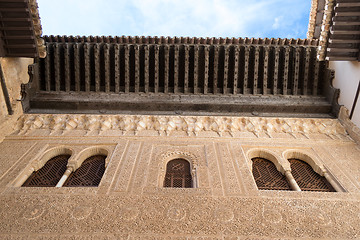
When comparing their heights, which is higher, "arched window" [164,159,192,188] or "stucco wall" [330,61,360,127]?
"stucco wall" [330,61,360,127]

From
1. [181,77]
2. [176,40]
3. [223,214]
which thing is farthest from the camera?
[181,77]

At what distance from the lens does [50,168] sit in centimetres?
413

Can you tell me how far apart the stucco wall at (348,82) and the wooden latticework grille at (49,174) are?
16.4 ft

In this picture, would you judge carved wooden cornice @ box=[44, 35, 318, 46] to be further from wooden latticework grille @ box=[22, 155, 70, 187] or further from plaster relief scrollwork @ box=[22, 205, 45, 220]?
plaster relief scrollwork @ box=[22, 205, 45, 220]

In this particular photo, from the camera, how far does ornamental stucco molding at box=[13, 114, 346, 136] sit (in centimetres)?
472

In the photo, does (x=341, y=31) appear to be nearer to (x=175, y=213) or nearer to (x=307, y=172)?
(x=307, y=172)

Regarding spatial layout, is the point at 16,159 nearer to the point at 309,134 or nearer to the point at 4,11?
the point at 4,11

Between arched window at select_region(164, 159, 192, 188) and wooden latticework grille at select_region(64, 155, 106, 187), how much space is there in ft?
3.36

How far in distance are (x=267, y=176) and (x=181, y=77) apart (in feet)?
8.85

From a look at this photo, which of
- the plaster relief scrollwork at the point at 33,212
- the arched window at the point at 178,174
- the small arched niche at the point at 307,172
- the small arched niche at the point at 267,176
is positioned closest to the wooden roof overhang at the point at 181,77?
the small arched niche at the point at 307,172

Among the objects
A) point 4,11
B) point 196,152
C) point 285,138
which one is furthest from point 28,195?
point 285,138

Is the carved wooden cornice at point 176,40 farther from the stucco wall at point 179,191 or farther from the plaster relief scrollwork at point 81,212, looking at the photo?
the plaster relief scrollwork at point 81,212

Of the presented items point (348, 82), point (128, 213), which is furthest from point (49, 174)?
point (348, 82)

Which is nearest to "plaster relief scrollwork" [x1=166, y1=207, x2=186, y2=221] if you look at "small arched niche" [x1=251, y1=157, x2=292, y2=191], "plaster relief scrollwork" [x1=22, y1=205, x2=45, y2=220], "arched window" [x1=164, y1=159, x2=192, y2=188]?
"arched window" [x1=164, y1=159, x2=192, y2=188]
